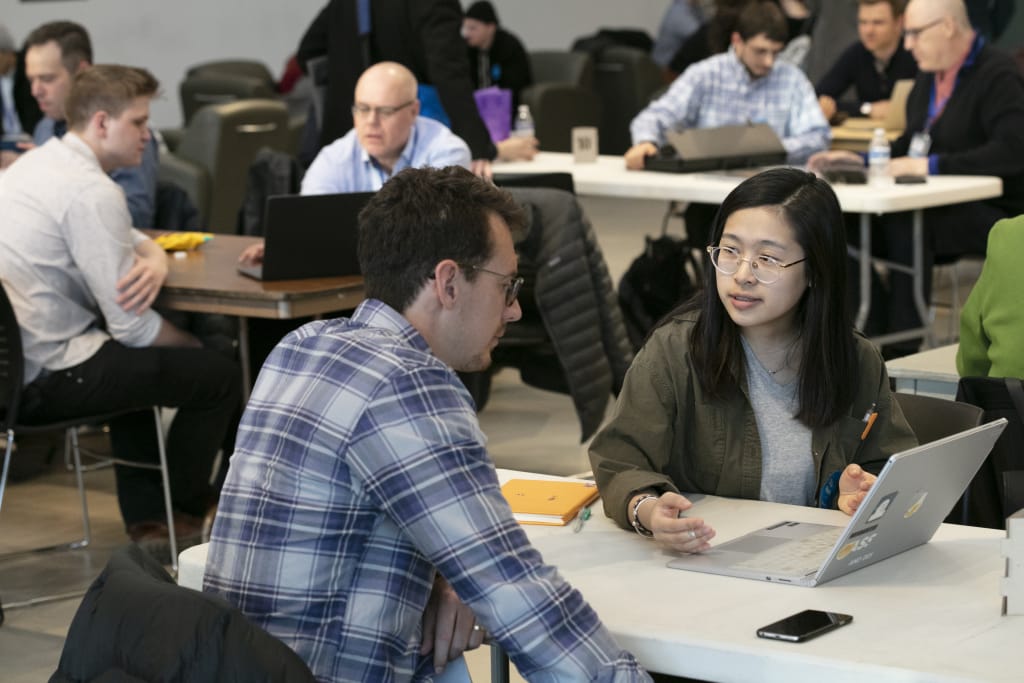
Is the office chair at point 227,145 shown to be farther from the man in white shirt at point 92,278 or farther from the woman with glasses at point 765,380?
the woman with glasses at point 765,380

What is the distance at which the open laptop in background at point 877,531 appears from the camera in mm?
2035

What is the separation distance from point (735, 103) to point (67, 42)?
271cm

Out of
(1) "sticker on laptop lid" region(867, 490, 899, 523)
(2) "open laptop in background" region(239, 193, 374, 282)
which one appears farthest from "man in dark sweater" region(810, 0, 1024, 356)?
(1) "sticker on laptop lid" region(867, 490, 899, 523)

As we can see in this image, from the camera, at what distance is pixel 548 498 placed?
A: 2.52 m

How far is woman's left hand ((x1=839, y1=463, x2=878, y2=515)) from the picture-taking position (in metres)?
2.44

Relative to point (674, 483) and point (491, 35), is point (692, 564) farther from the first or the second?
point (491, 35)

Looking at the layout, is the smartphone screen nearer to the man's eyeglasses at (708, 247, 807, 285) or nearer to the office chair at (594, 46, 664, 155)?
the man's eyeglasses at (708, 247, 807, 285)

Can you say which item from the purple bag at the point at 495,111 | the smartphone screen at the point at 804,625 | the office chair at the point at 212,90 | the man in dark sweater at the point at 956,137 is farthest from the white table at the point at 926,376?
the office chair at the point at 212,90

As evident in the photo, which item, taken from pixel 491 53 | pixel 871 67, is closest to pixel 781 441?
pixel 871 67

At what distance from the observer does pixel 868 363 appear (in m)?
2.63

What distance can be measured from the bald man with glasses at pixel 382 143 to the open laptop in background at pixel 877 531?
280 cm

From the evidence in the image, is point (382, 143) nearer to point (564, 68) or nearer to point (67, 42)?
point (67, 42)

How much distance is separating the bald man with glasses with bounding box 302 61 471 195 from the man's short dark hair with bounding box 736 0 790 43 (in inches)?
70.4

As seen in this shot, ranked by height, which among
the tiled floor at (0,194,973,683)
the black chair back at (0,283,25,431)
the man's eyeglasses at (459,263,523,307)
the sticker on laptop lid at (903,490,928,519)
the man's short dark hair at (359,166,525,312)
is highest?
the man's short dark hair at (359,166,525,312)
